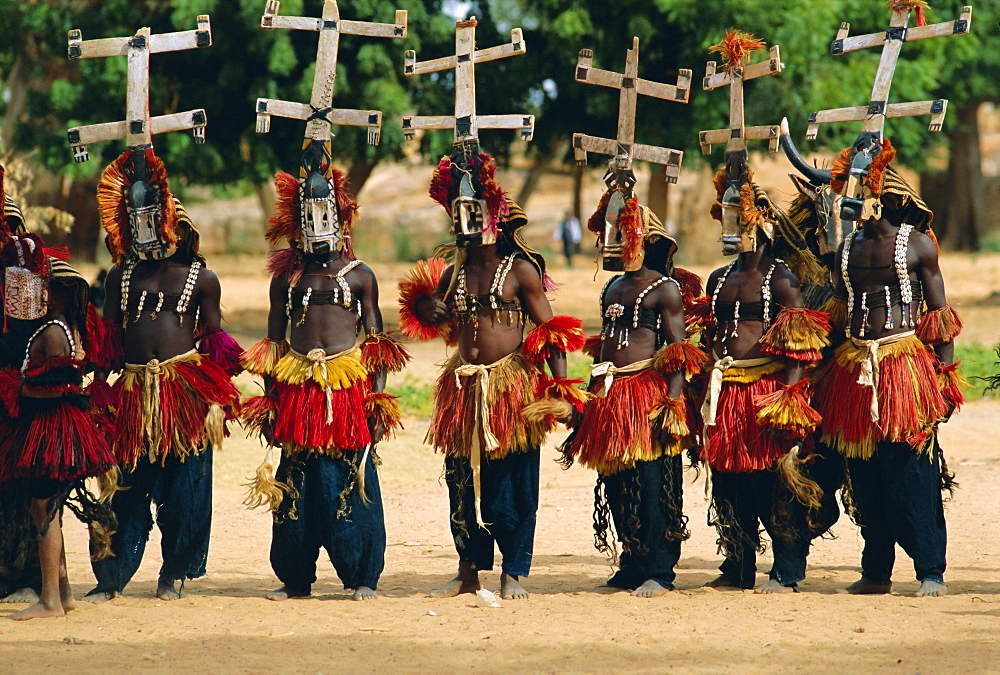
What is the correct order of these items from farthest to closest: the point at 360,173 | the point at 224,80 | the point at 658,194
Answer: the point at 658,194 → the point at 360,173 → the point at 224,80

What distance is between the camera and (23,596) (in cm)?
603

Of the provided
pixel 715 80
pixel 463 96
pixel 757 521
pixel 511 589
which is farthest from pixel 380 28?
pixel 757 521

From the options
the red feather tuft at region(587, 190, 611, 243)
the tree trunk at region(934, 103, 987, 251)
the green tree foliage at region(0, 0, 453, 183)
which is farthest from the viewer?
the tree trunk at region(934, 103, 987, 251)

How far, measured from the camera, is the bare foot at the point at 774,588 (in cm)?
603

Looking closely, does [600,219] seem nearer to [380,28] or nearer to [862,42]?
[380,28]

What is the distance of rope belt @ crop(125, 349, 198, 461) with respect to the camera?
234 inches

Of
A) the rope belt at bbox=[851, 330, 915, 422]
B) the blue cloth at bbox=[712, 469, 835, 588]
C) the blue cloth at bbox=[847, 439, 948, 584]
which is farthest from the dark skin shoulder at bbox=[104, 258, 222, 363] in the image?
the blue cloth at bbox=[847, 439, 948, 584]

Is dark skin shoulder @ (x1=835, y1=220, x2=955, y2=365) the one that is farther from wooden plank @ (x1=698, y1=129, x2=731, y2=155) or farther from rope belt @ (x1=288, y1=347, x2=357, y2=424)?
rope belt @ (x1=288, y1=347, x2=357, y2=424)

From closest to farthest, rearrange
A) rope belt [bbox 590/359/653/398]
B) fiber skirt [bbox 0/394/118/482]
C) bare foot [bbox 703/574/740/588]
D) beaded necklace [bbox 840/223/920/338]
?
fiber skirt [bbox 0/394/118/482] < beaded necklace [bbox 840/223/920/338] < rope belt [bbox 590/359/653/398] < bare foot [bbox 703/574/740/588]

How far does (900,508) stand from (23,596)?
4.41 meters

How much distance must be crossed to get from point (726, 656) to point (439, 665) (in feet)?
3.85

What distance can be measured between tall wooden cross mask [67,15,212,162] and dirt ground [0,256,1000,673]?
7.69ft

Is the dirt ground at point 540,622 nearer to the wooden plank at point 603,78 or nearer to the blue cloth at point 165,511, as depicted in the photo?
the blue cloth at point 165,511

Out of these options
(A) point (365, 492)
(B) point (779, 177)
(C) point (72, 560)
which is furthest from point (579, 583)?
(B) point (779, 177)
